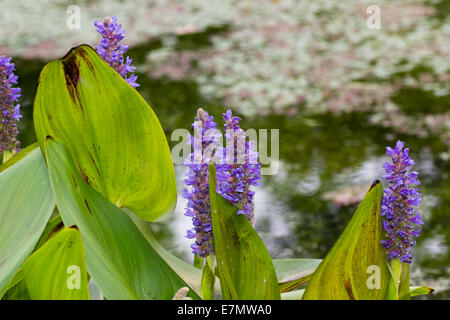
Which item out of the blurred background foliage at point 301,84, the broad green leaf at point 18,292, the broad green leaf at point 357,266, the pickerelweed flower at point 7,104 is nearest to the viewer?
the broad green leaf at point 357,266

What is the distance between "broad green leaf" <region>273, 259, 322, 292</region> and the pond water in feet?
4.46

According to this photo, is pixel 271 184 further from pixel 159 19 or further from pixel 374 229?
pixel 159 19

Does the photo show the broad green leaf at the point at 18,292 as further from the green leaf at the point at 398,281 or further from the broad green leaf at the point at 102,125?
the green leaf at the point at 398,281

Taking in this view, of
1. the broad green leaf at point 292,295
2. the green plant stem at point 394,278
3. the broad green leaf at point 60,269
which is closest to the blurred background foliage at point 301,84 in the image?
the broad green leaf at point 292,295

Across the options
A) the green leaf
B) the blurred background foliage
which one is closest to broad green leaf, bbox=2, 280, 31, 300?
the green leaf

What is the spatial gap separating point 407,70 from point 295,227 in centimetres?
219

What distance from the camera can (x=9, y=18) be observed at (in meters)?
6.40

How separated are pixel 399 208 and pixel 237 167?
29cm

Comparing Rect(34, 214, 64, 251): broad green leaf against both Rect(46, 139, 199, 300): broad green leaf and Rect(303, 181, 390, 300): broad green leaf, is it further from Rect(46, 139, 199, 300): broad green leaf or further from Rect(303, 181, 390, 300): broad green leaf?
Rect(303, 181, 390, 300): broad green leaf

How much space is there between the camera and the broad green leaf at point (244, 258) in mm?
982

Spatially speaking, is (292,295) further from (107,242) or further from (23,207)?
(23,207)

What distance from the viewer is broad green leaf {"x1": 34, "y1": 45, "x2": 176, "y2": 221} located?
1094mm

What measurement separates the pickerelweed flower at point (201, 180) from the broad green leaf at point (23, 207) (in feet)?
0.79
